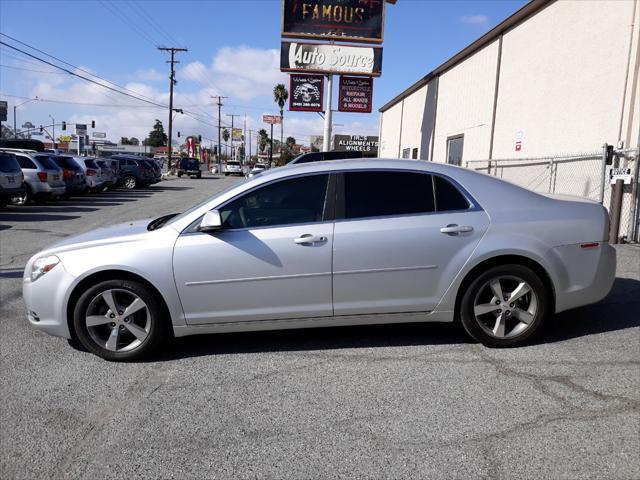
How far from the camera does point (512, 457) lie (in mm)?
3033

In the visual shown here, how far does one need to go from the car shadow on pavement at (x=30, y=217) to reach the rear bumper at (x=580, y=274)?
1335cm

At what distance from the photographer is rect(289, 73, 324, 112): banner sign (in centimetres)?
2794

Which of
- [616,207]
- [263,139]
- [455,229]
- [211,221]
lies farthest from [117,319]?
[263,139]

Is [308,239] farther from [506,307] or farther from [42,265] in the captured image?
[42,265]

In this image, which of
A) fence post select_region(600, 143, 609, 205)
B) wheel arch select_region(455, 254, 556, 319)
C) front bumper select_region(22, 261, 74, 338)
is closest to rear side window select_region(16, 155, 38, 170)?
front bumper select_region(22, 261, 74, 338)

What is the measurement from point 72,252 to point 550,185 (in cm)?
1171

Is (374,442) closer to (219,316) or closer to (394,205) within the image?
(219,316)

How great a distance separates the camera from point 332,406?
368 centimetres

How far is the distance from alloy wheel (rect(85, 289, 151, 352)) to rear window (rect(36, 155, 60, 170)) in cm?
1490

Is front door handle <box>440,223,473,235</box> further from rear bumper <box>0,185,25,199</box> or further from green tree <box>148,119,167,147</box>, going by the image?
green tree <box>148,119,167,147</box>

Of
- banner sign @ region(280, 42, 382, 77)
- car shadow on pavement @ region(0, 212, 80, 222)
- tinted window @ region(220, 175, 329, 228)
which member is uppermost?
banner sign @ region(280, 42, 382, 77)

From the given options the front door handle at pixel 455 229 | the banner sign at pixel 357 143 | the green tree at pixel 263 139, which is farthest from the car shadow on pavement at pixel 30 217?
the green tree at pixel 263 139

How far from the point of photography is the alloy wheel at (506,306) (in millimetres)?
4656

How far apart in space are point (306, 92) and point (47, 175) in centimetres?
1454
